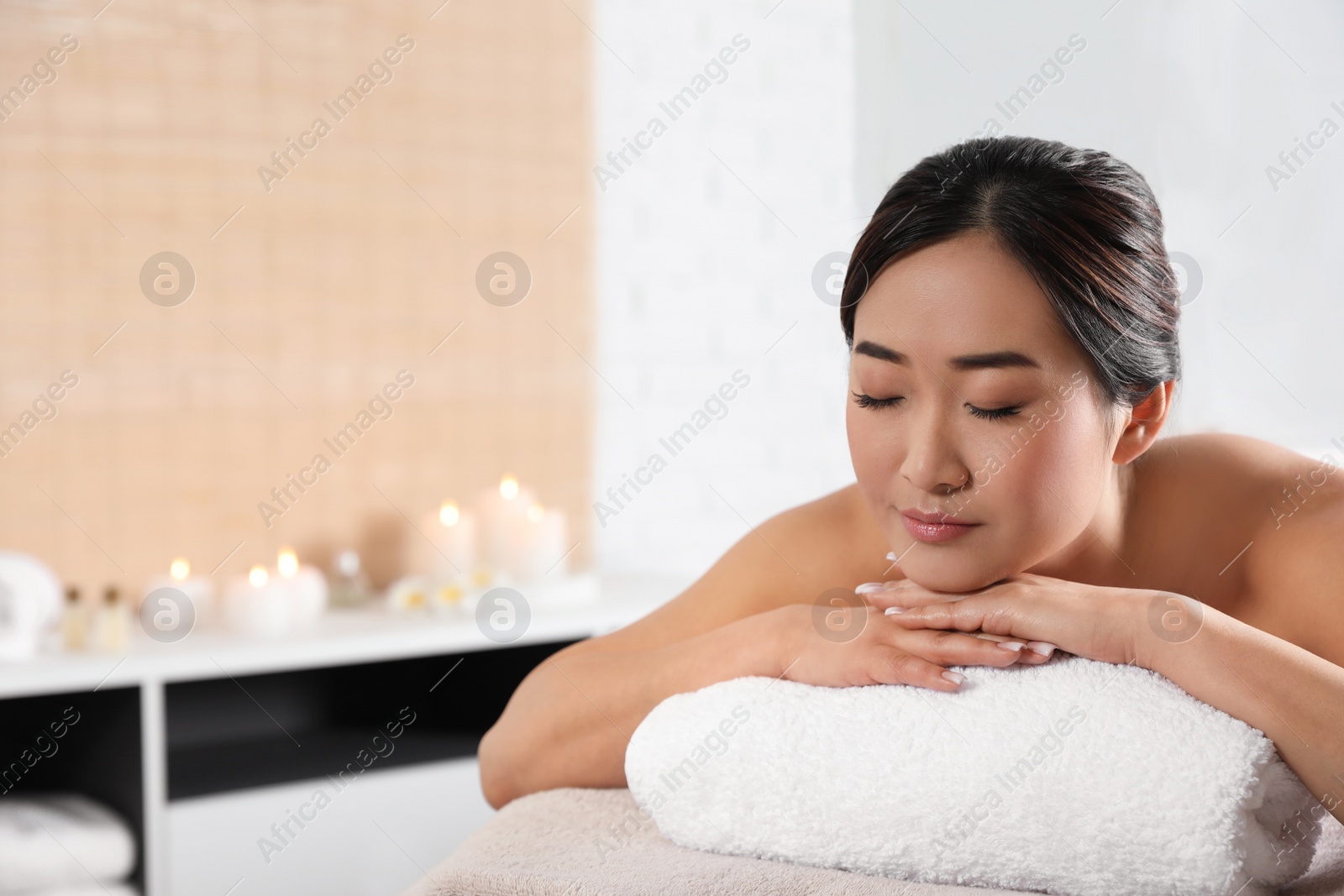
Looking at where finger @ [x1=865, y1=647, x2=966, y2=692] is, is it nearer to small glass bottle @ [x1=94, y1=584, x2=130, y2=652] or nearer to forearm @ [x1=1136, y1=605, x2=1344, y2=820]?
forearm @ [x1=1136, y1=605, x2=1344, y2=820]

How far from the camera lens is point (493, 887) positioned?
0.71 meters

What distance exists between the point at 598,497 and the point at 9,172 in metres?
1.31

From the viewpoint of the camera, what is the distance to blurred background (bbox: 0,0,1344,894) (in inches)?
69.7

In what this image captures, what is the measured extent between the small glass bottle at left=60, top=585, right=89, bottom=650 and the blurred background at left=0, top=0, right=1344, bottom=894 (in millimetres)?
146

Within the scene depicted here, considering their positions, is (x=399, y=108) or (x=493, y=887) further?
(x=399, y=108)

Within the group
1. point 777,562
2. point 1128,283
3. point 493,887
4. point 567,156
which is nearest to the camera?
point 493,887

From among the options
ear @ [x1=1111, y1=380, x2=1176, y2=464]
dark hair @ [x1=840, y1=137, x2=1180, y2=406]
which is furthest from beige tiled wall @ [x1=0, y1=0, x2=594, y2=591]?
ear @ [x1=1111, y1=380, x2=1176, y2=464]

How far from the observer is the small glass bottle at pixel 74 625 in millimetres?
1763

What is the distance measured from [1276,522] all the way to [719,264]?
165cm

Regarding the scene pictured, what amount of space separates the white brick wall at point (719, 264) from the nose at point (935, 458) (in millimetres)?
1593

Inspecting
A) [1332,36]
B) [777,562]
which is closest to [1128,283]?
[777,562]

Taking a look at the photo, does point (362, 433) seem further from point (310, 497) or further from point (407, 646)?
point (407, 646)

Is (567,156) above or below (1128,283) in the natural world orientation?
above

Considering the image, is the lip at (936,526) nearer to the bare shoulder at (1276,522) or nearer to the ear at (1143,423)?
the ear at (1143,423)
